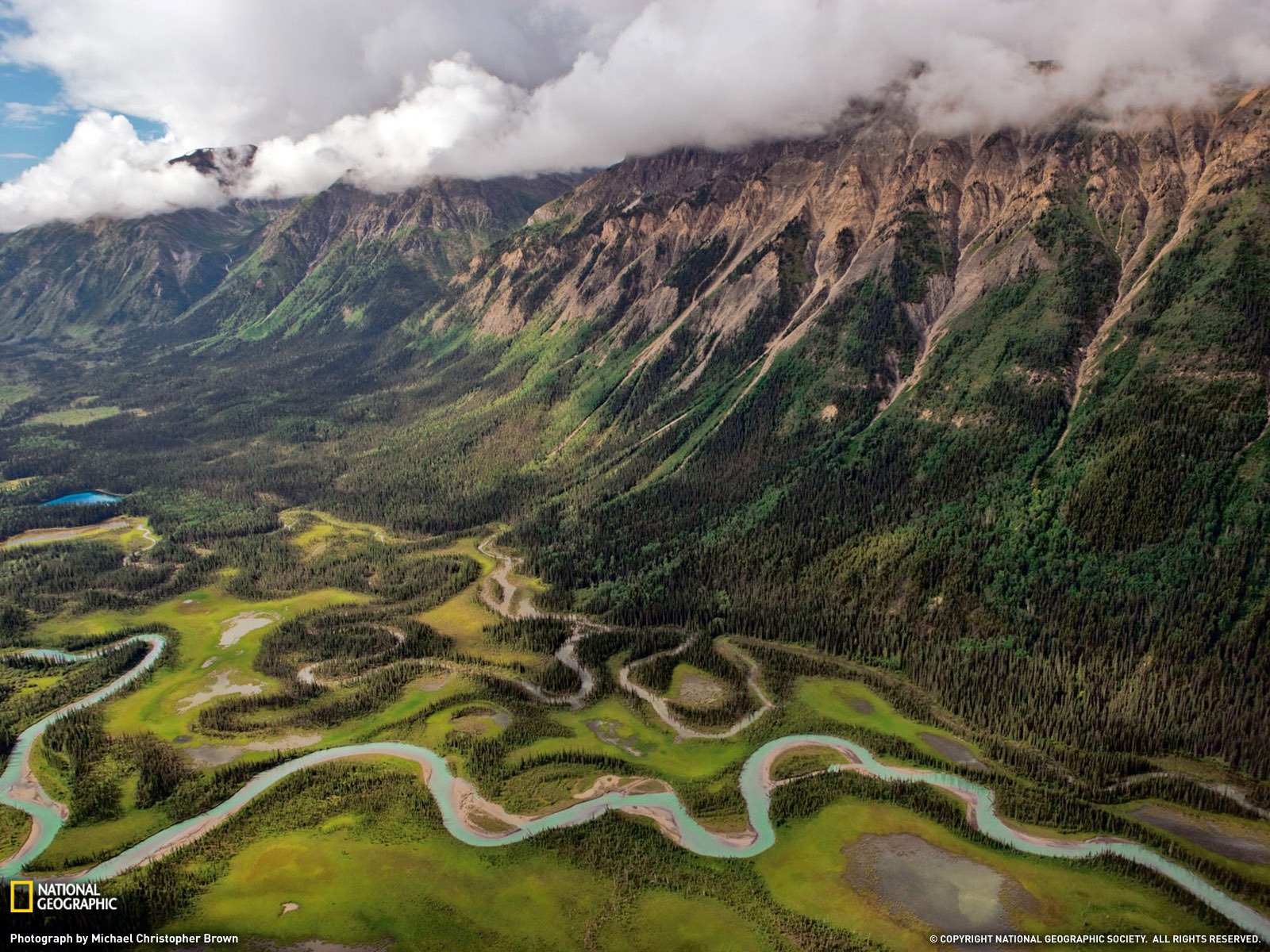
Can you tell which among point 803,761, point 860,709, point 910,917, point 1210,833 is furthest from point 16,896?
point 1210,833

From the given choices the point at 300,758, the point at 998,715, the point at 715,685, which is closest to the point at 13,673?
the point at 300,758

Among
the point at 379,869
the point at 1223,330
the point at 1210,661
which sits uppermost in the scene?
the point at 1223,330

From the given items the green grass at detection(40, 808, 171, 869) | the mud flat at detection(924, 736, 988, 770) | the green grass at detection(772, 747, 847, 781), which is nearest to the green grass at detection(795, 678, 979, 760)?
the mud flat at detection(924, 736, 988, 770)

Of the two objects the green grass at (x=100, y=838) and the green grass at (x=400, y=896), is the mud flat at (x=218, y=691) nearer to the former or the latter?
the green grass at (x=100, y=838)

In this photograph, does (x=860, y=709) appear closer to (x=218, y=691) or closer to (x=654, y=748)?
(x=654, y=748)

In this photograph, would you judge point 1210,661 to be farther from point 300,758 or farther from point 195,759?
point 195,759

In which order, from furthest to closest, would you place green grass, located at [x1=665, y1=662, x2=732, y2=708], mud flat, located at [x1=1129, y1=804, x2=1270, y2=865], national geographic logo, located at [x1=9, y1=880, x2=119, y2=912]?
1. green grass, located at [x1=665, y1=662, x2=732, y2=708]
2. mud flat, located at [x1=1129, y1=804, x2=1270, y2=865]
3. national geographic logo, located at [x1=9, y1=880, x2=119, y2=912]

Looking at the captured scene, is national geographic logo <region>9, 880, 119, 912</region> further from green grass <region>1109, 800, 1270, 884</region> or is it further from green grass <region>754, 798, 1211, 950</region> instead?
green grass <region>1109, 800, 1270, 884</region>
